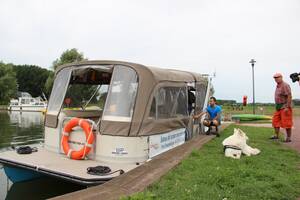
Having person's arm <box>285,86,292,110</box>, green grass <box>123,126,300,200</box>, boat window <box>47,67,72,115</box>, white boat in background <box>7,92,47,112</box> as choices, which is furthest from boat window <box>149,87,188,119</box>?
white boat in background <box>7,92,47,112</box>

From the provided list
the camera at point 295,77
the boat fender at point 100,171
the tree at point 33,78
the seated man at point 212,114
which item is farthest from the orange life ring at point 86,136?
the tree at point 33,78

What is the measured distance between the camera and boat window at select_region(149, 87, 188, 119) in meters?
7.31

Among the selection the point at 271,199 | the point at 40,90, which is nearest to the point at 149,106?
the point at 271,199

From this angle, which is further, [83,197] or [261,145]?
[261,145]

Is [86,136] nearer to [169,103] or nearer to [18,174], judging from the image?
[18,174]

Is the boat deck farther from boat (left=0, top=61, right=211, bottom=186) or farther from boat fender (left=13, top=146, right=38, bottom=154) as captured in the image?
boat fender (left=13, top=146, right=38, bottom=154)

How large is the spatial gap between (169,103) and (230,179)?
10.9ft

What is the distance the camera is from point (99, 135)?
6773mm

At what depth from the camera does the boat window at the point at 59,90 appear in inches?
314

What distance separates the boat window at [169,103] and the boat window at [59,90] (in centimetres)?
234

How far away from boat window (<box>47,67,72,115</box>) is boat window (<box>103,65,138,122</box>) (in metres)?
1.62

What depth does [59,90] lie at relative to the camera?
811cm

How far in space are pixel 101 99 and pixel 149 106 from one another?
3.10m

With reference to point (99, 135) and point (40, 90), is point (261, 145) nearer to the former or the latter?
point (99, 135)
